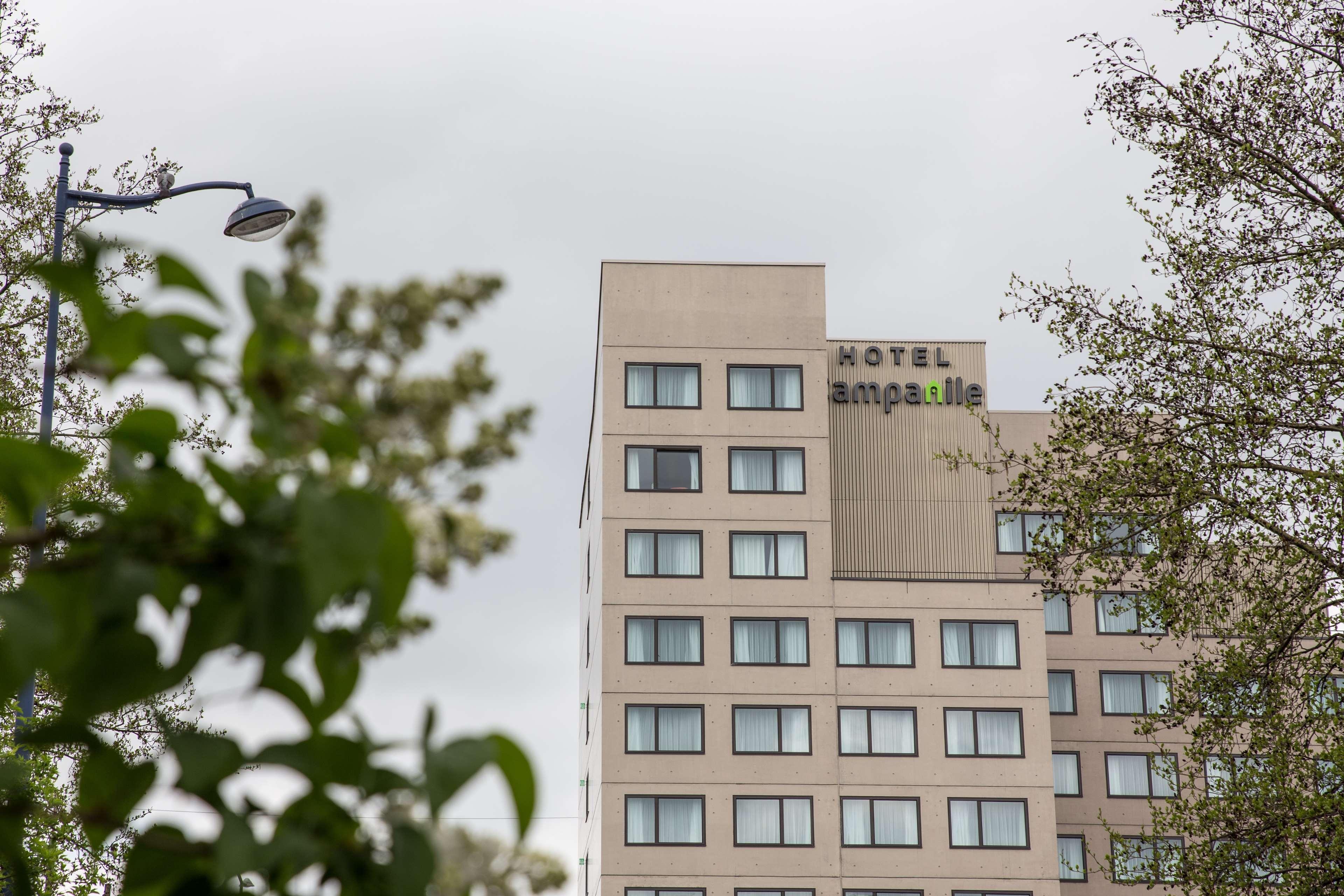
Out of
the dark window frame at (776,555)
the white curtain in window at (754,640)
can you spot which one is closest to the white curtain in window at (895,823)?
the white curtain in window at (754,640)

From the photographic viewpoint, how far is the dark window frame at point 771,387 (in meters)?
55.4

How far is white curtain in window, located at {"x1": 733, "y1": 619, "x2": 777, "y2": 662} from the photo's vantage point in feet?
175

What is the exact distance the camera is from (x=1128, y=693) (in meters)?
60.8

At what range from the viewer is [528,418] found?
1.46 metres

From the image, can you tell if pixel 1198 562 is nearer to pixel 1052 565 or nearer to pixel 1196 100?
pixel 1052 565

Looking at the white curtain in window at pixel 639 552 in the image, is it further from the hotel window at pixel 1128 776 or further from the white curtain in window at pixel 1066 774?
the hotel window at pixel 1128 776

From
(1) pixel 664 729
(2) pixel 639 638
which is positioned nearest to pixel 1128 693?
(1) pixel 664 729

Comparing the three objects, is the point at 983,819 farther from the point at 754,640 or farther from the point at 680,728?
the point at 680,728

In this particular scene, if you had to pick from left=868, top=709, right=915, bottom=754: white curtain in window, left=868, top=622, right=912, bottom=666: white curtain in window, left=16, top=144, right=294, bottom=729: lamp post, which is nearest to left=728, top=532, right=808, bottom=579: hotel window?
left=868, top=622, right=912, bottom=666: white curtain in window

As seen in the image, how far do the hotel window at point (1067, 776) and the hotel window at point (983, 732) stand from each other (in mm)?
6782

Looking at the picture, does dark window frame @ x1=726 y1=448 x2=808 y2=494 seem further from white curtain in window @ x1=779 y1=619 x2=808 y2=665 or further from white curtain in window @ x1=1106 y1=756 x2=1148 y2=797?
white curtain in window @ x1=1106 y1=756 x2=1148 y2=797

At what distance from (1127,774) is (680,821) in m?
20.0

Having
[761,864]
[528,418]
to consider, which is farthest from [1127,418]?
[761,864]

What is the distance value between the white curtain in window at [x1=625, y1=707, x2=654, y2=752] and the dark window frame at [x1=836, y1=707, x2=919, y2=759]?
658cm
